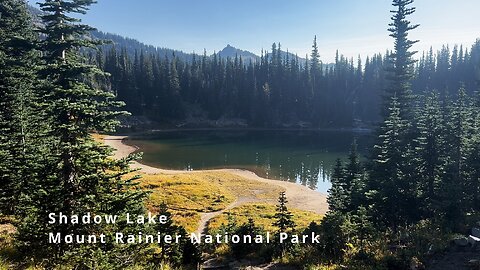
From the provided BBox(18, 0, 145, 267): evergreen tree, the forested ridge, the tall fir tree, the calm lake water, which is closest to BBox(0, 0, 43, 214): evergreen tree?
the tall fir tree

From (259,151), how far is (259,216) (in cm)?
5150

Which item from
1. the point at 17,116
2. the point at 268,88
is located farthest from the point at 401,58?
the point at 268,88

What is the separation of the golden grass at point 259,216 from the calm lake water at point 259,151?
55.0 feet

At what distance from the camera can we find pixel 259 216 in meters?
35.5

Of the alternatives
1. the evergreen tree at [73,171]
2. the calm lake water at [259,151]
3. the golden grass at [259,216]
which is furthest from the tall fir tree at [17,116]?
the calm lake water at [259,151]

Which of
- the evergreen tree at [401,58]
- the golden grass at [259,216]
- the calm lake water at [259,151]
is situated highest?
the evergreen tree at [401,58]

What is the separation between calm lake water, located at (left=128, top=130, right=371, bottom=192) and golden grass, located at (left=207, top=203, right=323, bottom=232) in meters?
16.8

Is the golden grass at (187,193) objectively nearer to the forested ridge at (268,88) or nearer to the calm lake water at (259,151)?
the calm lake water at (259,151)

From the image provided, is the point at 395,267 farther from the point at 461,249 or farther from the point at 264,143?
the point at 264,143

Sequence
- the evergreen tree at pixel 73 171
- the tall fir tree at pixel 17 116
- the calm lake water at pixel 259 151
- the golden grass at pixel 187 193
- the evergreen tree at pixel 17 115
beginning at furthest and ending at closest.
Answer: the calm lake water at pixel 259 151, the golden grass at pixel 187 193, the evergreen tree at pixel 17 115, the tall fir tree at pixel 17 116, the evergreen tree at pixel 73 171

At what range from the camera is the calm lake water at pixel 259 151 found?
2655 inches

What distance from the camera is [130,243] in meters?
12.8

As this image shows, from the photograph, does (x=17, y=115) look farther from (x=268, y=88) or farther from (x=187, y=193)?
(x=268, y=88)

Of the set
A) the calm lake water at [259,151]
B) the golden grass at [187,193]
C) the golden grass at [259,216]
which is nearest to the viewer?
the golden grass at [259,216]
